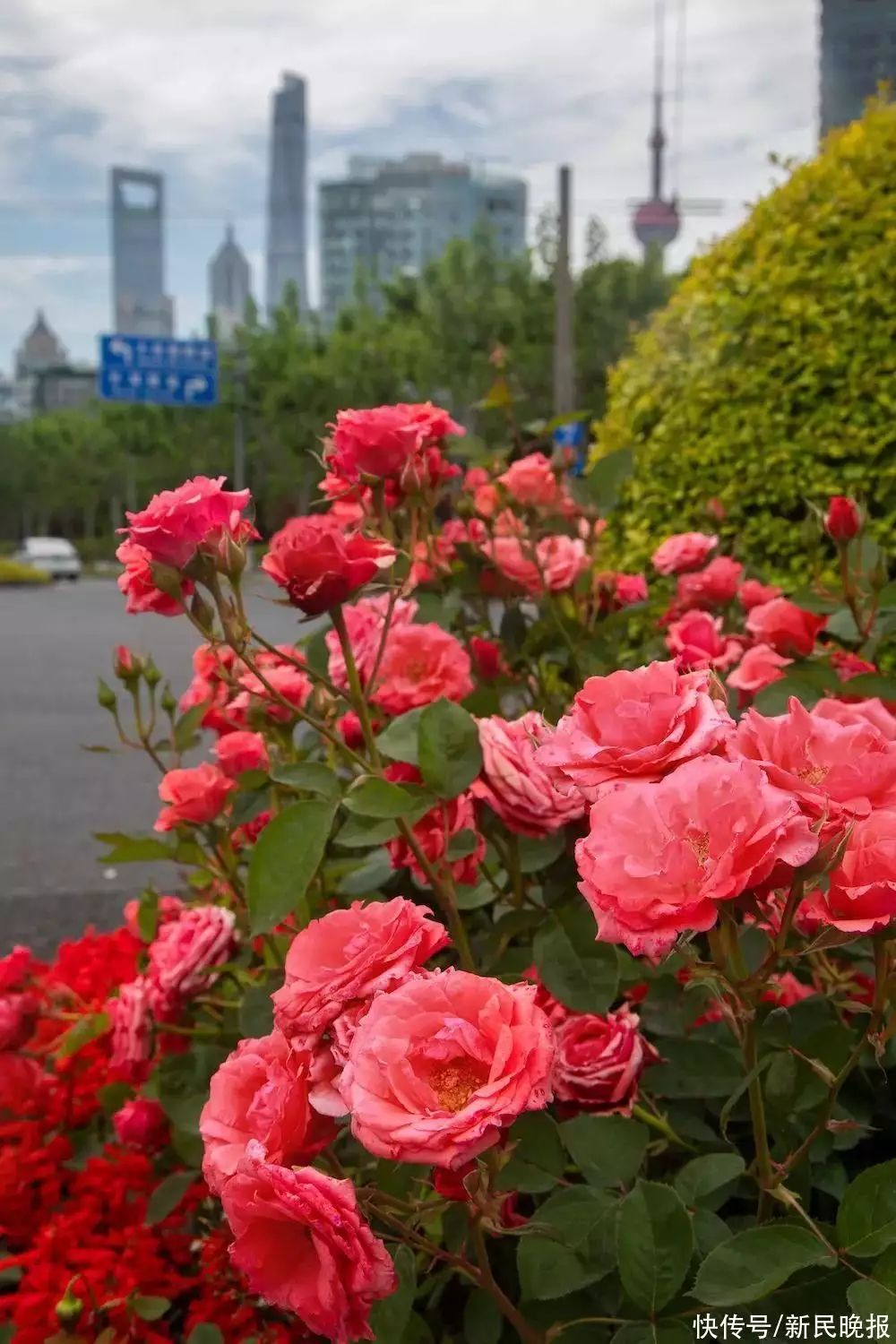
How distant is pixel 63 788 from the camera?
540 centimetres

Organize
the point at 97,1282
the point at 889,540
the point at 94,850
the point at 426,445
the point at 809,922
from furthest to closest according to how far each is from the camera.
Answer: the point at 94,850 → the point at 889,540 → the point at 426,445 → the point at 97,1282 → the point at 809,922

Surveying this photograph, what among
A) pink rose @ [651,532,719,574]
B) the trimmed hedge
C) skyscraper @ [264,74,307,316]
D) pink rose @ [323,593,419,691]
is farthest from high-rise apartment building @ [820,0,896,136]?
skyscraper @ [264,74,307,316]

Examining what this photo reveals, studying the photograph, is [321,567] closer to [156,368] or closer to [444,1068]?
[444,1068]

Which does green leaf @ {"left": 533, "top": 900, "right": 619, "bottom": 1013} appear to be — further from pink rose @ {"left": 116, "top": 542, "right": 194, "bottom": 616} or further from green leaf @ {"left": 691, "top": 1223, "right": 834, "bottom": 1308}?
pink rose @ {"left": 116, "top": 542, "right": 194, "bottom": 616}

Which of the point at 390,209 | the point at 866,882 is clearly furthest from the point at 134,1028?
the point at 390,209

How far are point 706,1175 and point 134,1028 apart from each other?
0.66 meters

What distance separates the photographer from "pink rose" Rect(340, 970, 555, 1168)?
1.80ft

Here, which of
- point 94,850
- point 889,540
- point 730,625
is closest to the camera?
point 730,625

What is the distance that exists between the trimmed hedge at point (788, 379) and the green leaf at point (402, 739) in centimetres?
167

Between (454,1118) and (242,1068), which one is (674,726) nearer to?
(454,1118)

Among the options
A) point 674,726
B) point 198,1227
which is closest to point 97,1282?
point 198,1227

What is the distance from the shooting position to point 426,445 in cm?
134

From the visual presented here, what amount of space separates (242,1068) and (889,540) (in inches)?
88.0

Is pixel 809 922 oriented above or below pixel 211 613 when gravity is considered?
below
